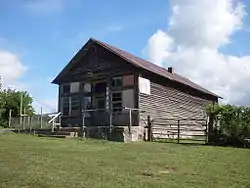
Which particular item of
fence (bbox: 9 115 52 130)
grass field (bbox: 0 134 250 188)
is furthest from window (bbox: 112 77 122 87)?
grass field (bbox: 0 134 250 188)

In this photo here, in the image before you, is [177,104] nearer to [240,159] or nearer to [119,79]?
[119,79]

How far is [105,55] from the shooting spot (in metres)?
27.7

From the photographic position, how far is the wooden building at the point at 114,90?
2534 centimetres

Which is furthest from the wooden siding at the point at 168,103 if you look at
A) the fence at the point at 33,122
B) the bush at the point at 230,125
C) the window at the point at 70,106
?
the fence at the point at 33,122

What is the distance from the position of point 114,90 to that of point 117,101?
824 mm

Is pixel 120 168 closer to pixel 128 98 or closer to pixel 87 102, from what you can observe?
pixel 128 98

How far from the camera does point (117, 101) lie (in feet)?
86.1

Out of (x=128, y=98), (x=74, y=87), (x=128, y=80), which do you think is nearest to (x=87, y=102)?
(x=74, y=87)

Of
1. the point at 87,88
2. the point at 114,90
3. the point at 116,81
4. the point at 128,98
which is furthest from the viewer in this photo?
the point at 87,88

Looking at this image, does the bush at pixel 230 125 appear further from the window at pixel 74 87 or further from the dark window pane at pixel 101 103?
the window at pixel 74 87

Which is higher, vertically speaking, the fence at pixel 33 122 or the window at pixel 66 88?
the window at pixel 66 88

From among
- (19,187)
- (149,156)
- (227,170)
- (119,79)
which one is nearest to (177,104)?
(119,79)

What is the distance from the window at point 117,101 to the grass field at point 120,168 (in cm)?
1150

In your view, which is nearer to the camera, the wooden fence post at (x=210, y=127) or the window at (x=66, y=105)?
the wooden fence post at (x=210, y=127)
